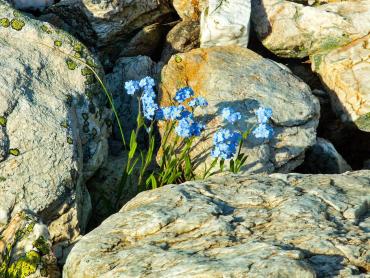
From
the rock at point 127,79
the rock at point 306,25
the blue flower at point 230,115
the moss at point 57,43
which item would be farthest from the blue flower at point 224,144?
the rock at point 306,25

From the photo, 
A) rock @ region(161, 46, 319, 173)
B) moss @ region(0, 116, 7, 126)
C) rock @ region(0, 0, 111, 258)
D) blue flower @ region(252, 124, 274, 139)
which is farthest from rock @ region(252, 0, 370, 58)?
moss @ region(0, 116, 7, 126)

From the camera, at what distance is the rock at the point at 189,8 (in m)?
10.9

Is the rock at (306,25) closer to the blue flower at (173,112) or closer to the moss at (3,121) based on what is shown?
the blue flower at (173,112)

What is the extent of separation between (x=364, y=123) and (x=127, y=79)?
10.5 ft

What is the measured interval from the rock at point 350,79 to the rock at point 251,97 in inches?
30.2

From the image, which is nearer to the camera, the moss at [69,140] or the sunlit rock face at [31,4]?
the moss at [69,140]

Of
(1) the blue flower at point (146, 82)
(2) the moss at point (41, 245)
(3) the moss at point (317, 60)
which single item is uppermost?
(1) the blue flower at point (146, 82)

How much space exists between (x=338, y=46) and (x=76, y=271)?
238 inches

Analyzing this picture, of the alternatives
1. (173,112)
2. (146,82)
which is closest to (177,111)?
(173,112)

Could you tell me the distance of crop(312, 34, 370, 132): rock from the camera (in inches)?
404

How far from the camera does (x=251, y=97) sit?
935 cm

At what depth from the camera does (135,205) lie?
6891 mm

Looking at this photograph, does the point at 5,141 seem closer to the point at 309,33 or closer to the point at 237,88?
the point at 237,88

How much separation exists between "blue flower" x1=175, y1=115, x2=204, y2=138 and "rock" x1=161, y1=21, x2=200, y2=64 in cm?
252
